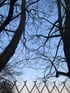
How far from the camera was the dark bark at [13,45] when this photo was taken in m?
6.58

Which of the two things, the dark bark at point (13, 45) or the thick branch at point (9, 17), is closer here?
the dark bark at point (13, 45)

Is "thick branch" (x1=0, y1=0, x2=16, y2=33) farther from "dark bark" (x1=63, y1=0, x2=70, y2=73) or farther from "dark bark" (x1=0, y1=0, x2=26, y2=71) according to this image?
"dark bark" (x1=63, y1=0, x2=70, y2=73)

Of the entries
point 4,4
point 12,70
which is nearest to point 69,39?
point 4,4

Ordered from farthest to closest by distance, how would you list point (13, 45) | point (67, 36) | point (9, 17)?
point (9, 17), point (13, 45), point (67, 36)

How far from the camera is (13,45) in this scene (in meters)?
6.89

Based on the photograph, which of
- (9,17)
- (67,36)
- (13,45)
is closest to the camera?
(67,36)

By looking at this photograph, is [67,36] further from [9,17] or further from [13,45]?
[9,17]

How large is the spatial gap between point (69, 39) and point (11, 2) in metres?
1.76

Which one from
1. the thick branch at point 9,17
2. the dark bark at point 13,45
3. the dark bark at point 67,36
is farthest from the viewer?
the thick branch at point 9,17

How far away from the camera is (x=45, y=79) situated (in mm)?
7578

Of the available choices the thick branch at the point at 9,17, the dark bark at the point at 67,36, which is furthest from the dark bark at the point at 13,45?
the dark bark at the point at 67,36

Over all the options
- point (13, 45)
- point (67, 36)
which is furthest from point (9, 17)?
point (67, 36)

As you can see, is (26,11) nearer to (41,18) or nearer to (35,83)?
(41,18)

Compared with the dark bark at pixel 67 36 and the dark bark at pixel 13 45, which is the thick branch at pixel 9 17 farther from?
the dark bark at pixel 67 36
